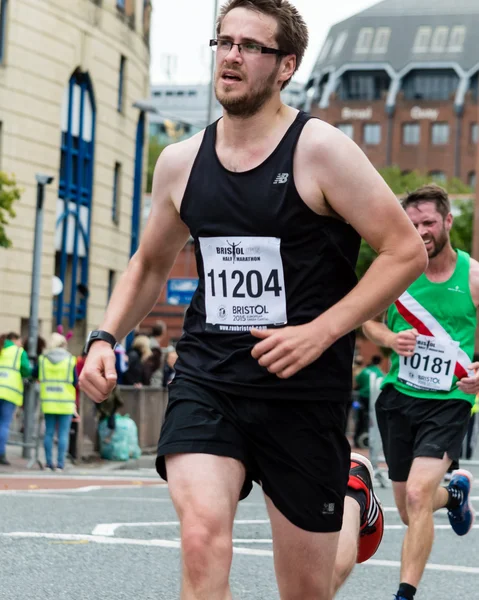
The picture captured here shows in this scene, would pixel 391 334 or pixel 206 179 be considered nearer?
pixel 206 179

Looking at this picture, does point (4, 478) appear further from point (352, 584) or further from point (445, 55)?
point (445, 55)

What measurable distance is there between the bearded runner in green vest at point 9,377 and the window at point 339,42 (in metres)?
97.5

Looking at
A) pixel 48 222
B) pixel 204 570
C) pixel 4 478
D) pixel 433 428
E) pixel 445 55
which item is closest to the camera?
pixel 204 570

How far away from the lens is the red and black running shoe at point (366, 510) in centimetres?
582

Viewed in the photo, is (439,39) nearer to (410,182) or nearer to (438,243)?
(410,182)

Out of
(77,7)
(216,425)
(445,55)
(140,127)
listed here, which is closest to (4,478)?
(216,425)

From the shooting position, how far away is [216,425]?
14.8ft

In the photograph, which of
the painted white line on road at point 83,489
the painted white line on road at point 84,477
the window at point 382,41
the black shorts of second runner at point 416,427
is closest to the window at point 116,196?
the painted white line on road at point 84,477

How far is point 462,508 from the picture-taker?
320 inches

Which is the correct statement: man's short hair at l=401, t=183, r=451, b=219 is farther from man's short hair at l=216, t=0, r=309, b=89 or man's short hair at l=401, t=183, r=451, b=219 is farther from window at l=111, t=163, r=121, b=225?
window at l=111, t=163, r=121, b=225

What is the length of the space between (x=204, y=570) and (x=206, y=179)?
4.00 ft

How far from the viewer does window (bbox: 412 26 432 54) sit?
368ft

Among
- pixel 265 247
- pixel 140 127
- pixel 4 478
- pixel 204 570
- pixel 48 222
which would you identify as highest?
pixel 140 127

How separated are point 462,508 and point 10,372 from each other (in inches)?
426
